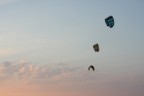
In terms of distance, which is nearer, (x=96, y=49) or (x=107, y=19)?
(x=107, y=19)

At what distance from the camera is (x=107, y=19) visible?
9275 cm

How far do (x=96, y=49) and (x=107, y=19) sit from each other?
976 centimetres

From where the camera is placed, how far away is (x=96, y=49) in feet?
328
